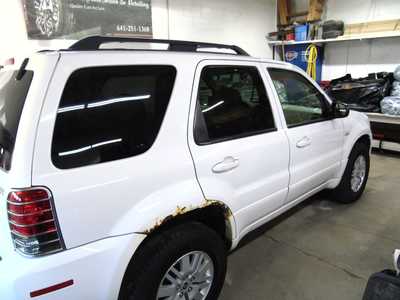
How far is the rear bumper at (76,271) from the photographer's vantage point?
1062 mm

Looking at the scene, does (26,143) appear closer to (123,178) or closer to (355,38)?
(123,178)

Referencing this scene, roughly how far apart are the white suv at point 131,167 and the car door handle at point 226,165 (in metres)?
0.01

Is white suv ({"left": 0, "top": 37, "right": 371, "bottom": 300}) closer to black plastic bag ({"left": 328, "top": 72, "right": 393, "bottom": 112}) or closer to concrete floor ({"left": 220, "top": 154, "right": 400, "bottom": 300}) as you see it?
concrete floor ({"left": 220, "top": 154, "right": 400, "bottom": 300})

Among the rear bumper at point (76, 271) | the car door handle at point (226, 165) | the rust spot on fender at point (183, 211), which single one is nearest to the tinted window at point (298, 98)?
the car door handle at point (226, 165)

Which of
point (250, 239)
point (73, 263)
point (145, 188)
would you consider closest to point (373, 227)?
point (250, 239)

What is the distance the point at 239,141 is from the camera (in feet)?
5.79

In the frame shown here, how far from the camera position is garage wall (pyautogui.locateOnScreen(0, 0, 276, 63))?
11.7 feet

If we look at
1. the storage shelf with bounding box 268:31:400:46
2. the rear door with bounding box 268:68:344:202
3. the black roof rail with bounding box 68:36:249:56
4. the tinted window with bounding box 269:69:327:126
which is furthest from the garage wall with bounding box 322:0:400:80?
the black roof rail with bounding box 68:36:249:56

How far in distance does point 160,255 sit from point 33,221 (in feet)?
1.89

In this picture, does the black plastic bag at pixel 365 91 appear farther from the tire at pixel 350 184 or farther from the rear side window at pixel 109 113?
the rear side window at pixel 109 113

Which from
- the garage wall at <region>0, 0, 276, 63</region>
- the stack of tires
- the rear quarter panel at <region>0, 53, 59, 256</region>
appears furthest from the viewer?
the stack of tires

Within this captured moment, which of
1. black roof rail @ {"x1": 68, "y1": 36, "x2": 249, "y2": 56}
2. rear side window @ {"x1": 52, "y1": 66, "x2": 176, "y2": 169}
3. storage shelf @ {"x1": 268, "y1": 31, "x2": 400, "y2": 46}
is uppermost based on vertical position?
storage shelf @ {"x1": 268, "y1": 31, "x2": 400, "y2": 46}

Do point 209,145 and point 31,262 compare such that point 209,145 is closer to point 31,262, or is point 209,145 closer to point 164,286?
point 164,286

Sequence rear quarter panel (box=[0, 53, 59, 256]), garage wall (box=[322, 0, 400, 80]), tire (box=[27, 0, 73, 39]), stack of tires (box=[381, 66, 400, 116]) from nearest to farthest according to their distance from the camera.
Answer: rear quarter panel (box=[0, 53, 59, 256])
tire (box=[27, 0, 73, 39])
stack of tires (box=[381, 66, 400, 116])
garage wall (box=[322, 0, 400, 80])
